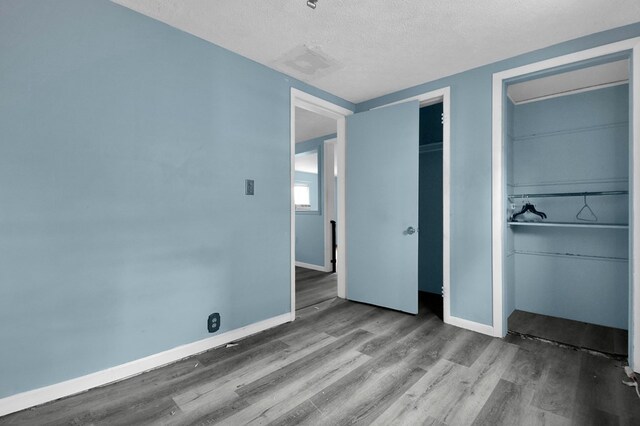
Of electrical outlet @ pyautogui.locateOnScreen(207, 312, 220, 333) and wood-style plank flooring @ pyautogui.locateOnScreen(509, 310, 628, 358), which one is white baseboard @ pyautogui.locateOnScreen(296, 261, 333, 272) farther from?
electrical outlet @ pyautogui.locateOnScreen(207, 312, 220, 333)

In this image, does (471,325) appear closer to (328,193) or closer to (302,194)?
(328,193)

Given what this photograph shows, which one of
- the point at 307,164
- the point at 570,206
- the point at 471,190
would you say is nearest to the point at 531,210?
the point at 570,206

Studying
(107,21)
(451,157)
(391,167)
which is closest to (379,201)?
(391,167)

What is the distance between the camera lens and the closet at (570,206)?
2.72 m

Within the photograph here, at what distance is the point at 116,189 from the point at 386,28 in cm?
222

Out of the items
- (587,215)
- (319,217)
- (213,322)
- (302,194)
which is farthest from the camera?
(302,194)

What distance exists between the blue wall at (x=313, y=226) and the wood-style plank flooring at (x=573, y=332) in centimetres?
319

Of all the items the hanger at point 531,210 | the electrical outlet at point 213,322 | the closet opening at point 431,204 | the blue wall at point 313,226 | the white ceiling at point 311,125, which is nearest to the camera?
the electrical outlet at point 213,322

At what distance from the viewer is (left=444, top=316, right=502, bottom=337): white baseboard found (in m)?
2.66

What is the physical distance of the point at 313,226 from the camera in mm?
5582

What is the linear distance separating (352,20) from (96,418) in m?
2.91

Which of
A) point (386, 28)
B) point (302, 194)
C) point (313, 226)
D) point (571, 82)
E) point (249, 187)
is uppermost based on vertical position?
point (386, 28)

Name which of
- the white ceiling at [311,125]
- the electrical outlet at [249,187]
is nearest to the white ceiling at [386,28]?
the electrical outlet at [249,187]

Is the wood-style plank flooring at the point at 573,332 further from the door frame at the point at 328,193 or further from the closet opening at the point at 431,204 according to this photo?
the door frame at the point at 328,193
